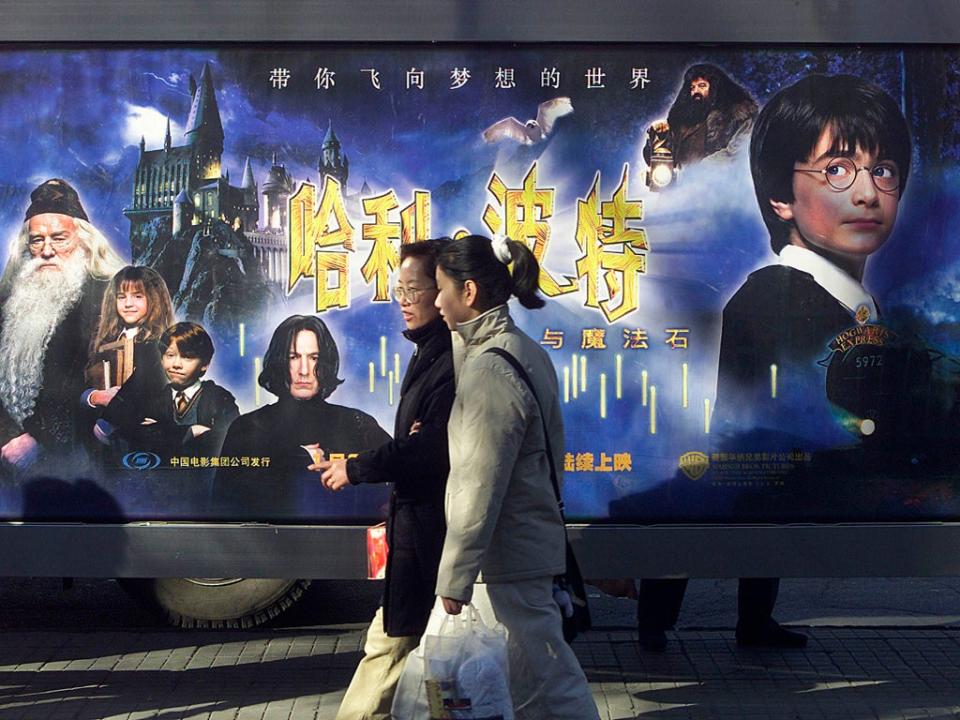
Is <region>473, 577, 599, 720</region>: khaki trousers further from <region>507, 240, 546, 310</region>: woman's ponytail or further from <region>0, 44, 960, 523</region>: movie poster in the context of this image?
<region>0, 44, 960, 523</region>: movie poster

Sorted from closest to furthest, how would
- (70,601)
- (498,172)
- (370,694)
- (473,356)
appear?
(473,356)
(370,694)
(498,172)
(70,601)

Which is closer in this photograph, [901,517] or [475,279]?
[475,279]

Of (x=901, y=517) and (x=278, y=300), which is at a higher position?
(x=278, y=300)

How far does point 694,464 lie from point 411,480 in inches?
54.4

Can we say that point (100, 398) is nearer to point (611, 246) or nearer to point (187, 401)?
point (187, 401)

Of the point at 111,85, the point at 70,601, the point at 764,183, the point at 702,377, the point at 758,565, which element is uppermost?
the point at 111,85

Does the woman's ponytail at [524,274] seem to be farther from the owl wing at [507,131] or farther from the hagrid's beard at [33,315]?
the hagrid's beard at [33,315]

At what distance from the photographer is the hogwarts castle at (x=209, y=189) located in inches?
220

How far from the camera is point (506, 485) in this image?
14.0 ft

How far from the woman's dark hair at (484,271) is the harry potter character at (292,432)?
1211 millimetres

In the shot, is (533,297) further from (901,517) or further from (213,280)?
(901,517)

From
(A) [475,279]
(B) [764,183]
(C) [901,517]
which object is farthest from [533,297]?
(C) [901,517]

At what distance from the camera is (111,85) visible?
560 centimetres

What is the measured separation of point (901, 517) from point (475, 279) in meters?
2.29
